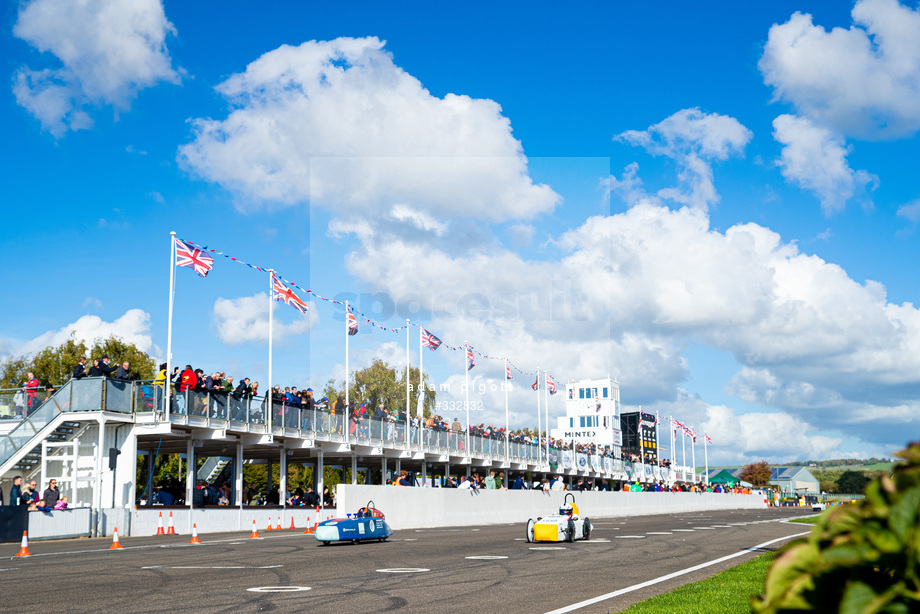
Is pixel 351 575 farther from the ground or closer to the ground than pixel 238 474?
closer to the ground

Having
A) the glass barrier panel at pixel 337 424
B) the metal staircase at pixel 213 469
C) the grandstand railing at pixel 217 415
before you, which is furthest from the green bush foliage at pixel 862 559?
the metal staircase at pixel 213 469

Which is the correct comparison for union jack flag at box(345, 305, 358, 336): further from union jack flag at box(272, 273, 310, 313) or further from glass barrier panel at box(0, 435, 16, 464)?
glass barrier panel at box(0, 435, 16, 464)

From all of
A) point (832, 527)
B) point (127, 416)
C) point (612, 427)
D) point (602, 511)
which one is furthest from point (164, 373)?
point (612, 427)

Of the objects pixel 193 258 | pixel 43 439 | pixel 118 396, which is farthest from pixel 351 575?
pixel 43 439

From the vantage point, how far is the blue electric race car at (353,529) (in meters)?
22.5

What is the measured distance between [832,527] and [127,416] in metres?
32.7

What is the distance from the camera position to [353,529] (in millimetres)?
23203

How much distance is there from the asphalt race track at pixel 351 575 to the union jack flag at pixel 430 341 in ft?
75.8

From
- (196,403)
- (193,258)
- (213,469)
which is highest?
(193,258)

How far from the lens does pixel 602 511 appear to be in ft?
164

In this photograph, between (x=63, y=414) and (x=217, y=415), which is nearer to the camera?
(x=63, y=414)

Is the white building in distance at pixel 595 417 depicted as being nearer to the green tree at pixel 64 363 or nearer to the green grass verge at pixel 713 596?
the green tree at pixel 64 363

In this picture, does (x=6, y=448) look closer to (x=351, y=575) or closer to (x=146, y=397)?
(x=146, y=397)

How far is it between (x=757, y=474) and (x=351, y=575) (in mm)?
163584
